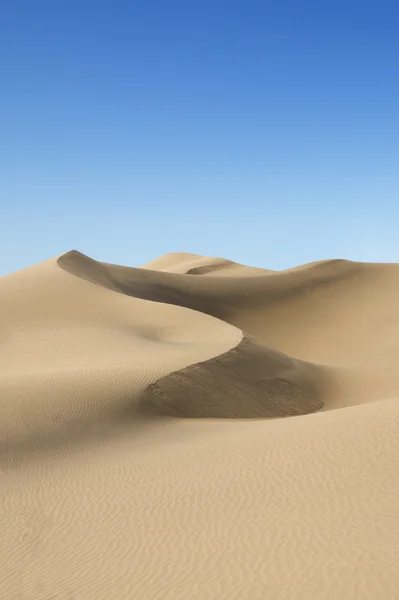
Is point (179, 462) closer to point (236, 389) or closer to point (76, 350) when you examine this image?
point (236, 389)

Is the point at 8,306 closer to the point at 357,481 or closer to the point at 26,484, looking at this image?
the point at 26,484

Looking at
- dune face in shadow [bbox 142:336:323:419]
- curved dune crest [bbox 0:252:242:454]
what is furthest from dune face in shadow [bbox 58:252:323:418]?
curved dune crest [bbox 0:252:242:454]

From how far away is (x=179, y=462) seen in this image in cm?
1162

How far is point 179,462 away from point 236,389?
25.5 feet

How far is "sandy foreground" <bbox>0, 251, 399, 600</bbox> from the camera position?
693 cm

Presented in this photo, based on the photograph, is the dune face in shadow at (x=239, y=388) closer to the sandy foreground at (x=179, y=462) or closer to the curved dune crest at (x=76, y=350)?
the sandy foreground at (x=179, y=462)

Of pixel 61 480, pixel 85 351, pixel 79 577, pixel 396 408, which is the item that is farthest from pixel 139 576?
pixel 85 351

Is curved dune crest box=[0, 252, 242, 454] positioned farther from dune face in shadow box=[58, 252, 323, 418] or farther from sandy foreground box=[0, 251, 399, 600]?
dune face in shadow box=[58, 252, 323, 418]

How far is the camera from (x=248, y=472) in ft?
33.7

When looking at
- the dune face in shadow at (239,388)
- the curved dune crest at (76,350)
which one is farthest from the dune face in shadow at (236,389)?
the curved dune crest at (76,350)

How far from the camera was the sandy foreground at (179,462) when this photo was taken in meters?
6.93

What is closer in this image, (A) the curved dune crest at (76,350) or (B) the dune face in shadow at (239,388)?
(A) the curved dune crest at (76,350)

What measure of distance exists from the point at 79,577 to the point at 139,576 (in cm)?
70

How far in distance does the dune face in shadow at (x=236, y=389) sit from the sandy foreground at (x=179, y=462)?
0.06m
